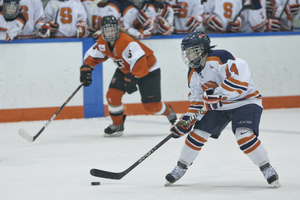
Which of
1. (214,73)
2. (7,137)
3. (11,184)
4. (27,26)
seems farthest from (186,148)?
(27,26)

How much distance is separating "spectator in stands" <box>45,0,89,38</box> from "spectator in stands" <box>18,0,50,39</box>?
0.12 m

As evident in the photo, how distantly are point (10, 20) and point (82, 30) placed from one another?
749 millimetres

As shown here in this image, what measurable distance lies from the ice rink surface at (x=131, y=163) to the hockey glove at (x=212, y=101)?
1.37ft

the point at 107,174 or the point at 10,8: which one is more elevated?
the point at 10,8

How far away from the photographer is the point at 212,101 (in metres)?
2.58

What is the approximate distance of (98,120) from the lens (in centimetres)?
547

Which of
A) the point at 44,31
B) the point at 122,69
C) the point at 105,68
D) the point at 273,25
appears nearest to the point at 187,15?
the point at 273,25

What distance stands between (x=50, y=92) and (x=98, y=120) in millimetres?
584

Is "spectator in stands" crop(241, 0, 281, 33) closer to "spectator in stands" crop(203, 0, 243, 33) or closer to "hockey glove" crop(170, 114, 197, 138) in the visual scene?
"spectator in stands" crop(203, 0, 243, 33)

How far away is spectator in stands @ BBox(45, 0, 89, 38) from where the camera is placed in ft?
18.4

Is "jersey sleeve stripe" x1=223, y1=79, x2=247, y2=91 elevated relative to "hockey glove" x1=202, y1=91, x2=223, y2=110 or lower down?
elevated

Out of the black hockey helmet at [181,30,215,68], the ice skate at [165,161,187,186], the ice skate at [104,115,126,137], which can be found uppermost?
the black hockey helmet at [181,30,215,68]

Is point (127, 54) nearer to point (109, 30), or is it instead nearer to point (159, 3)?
point (109, 30)

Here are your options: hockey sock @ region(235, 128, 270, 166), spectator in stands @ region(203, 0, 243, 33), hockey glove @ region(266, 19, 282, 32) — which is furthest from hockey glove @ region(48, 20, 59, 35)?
hockey sock @ region(235, 128, 270, 166)
